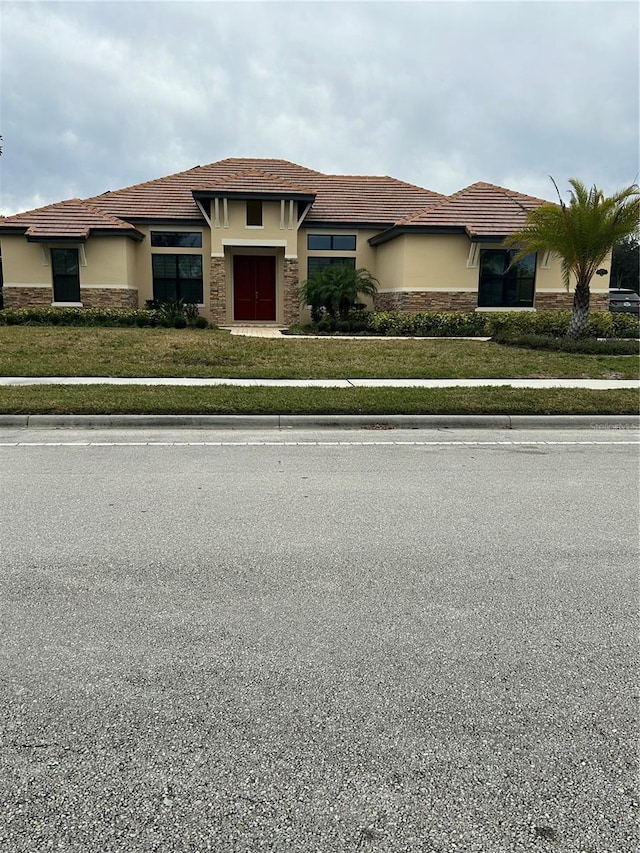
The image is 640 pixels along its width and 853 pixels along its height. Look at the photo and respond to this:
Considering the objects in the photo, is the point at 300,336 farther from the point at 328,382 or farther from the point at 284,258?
the point at 328,382

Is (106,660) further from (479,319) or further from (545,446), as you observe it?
(479,319)

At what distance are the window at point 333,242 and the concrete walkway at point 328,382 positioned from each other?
14555 millimetres

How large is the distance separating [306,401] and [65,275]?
1750 cm

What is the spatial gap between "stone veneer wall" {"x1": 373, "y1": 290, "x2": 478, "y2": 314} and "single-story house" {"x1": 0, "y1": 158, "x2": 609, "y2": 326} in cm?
4

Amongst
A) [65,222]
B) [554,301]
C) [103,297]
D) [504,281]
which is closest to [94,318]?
[103,297]

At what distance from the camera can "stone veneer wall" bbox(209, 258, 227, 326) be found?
24453mm

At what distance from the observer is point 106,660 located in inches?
128

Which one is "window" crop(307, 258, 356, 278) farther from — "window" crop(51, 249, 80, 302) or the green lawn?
"window" crop(51, 249, 80, 302)

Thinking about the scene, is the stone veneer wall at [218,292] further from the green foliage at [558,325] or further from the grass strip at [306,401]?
the grass strip at [306,401]

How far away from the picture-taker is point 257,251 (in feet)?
84.8

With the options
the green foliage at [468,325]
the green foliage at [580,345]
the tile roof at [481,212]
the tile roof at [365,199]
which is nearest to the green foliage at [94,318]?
the green foliage at [468,325]

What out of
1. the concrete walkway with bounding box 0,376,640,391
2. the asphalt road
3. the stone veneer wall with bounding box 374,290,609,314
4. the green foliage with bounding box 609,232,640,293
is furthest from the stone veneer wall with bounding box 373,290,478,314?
the green foliage with bounding box 609,232,640,293

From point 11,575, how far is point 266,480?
2873 millimetres

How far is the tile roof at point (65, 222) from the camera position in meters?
23.5
